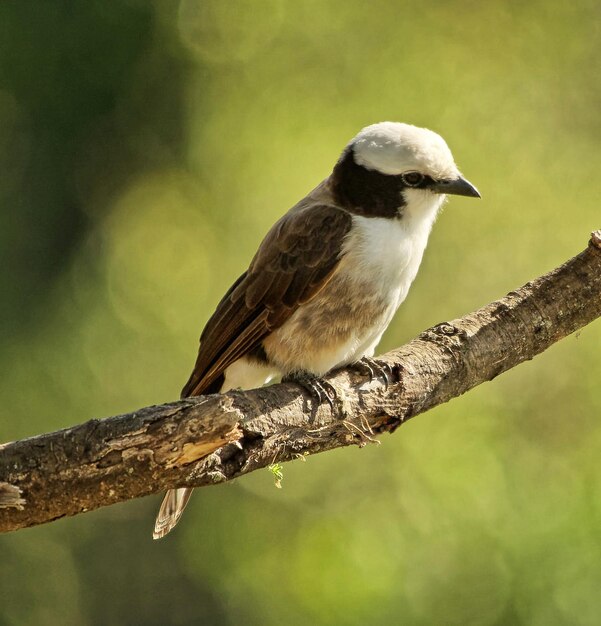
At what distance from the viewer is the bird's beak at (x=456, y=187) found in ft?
13.3

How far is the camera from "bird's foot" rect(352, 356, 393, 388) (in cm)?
362

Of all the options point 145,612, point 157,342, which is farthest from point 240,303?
point 145,612

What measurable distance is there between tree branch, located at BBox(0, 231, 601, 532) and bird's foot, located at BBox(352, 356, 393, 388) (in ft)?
0.05

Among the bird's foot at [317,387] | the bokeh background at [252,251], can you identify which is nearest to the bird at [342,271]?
the bird's foot at [317,387]

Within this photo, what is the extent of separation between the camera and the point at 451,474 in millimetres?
6070

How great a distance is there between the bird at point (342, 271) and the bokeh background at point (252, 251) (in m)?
2.12

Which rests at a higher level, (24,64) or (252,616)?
(24,64)

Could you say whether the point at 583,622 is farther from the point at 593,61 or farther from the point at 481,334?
the point at 593,61

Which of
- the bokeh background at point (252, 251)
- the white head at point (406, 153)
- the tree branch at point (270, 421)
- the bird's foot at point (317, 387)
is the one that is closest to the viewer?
the tree branch at point (270, 421)

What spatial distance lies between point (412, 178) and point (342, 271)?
1.39ft

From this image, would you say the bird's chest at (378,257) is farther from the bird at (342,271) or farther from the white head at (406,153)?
the white head at (406,153)

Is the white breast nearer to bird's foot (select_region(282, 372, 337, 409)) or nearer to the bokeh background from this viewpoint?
bird's foot (select_region(282, 372, 337, 409))

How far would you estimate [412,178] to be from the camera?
407cm

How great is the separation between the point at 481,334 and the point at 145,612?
4567 millimetres
